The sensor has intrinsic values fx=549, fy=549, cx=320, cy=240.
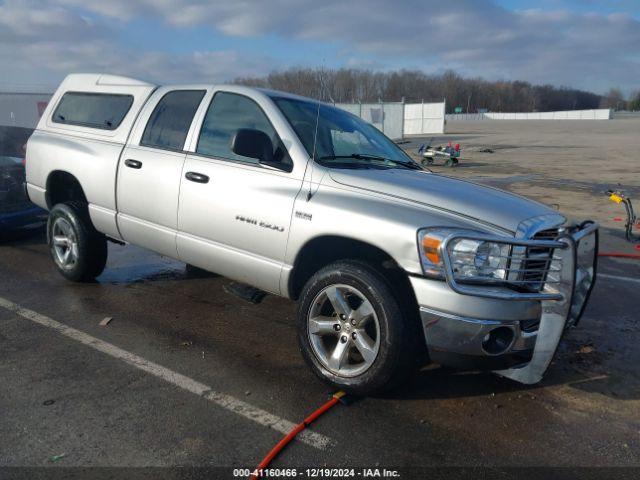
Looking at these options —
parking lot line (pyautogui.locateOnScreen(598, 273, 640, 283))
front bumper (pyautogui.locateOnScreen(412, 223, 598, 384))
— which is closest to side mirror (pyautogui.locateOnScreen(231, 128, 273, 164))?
front bumper (pyautogui.locateOnScreen(412, 223, 598, 384))

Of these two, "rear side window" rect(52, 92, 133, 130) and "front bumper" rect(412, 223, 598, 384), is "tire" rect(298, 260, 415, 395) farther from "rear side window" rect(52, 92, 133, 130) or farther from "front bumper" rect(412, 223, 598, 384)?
"rear side window" rect(52, 92, 133, 130)

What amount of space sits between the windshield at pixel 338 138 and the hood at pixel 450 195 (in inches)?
10.2

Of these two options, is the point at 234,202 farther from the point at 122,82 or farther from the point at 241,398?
the point at 122,82

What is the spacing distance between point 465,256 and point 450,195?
1.84 ft

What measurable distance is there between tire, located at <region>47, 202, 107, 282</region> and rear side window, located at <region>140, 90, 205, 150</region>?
1.17 meters

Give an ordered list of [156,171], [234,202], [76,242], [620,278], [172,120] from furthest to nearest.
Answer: [620,278]
[76,242]
[172,120]
[156,171]
[234,202]

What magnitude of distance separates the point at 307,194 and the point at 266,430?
1.49 metres

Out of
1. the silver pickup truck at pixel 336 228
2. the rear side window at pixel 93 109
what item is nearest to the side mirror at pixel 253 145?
the silver pickup truck at pixel 336 228

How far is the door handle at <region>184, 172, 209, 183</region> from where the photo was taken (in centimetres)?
416

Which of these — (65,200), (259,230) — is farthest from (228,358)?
(65,200)

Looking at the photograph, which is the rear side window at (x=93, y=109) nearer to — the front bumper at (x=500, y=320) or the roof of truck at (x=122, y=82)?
the roof of truck at (x=122, y=82)

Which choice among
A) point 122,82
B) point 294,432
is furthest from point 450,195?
point 122,82

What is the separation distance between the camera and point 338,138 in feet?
13.9

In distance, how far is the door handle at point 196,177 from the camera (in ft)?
13.7
